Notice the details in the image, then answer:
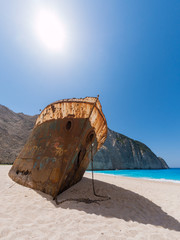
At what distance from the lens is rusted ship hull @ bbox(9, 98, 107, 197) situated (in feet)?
12.4

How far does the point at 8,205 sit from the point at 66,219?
1.55m

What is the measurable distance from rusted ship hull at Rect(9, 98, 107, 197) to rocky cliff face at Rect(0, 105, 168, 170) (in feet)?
88.5

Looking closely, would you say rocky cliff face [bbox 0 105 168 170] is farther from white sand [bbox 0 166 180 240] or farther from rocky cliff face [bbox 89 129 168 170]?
white sand [bbox 0 166 180 240]

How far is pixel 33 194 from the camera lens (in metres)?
3.67

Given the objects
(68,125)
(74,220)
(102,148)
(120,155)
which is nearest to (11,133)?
(102,148)

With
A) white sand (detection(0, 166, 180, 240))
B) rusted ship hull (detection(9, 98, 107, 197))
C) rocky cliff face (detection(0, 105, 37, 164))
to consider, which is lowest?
white sand (detection(0, 166, 180, 240))

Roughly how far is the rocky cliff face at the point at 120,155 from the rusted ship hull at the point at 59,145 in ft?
117

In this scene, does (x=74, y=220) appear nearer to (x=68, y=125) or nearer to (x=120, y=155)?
(x=68, y=125)

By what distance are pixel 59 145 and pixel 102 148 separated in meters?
38.7

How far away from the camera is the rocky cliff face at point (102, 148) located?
29402 millimetres

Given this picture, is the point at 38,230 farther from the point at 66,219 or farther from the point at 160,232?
the point at 160,232

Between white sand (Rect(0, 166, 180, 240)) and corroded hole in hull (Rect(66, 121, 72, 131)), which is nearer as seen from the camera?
white sand (Rect(0, 166, 180, 240))

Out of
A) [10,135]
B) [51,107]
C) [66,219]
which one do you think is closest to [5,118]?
[10,135]

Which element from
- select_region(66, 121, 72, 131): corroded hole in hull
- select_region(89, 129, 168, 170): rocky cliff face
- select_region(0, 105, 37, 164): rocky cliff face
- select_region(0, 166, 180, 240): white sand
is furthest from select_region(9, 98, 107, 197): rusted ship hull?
select_region(89, 129, 168, 170): rocky cliff face
